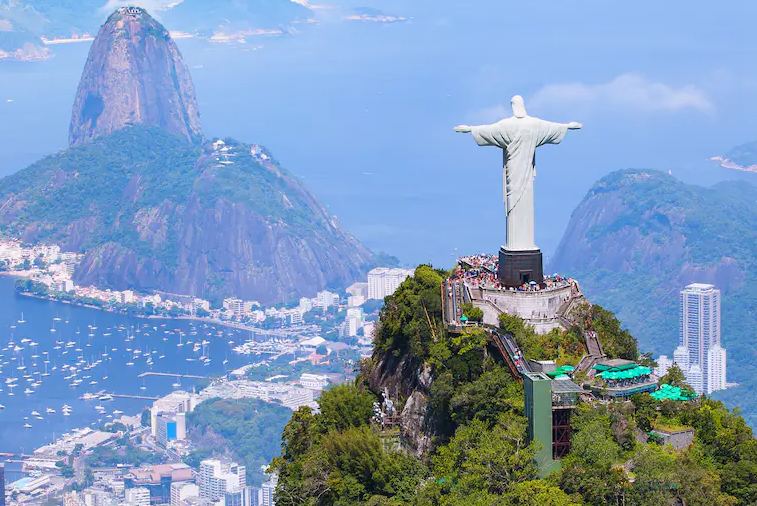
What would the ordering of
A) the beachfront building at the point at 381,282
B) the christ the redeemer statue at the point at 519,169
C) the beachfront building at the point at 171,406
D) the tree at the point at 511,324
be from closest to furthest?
the tree at the point at 511,324 → the christ the redeemer statue at the point at 519,169 → the beachfront building at the point at 171,406 → the beachfront building at the point at 381,282

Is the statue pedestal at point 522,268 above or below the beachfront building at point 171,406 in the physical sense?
above

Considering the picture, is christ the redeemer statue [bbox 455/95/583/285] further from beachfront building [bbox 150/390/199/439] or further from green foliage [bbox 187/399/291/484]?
beachfront building [bbox 150/390/199/439]

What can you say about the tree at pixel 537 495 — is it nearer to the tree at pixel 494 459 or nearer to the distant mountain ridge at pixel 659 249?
the tree at pixel 494 459

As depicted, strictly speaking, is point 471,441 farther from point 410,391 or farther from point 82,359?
point 82,359

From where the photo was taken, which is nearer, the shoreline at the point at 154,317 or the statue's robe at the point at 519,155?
the statue's robe at the point at 519,155

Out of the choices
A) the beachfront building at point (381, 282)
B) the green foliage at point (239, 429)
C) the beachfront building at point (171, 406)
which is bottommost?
the green foliage at point (239, 429)

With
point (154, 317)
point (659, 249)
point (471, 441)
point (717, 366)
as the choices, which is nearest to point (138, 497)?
point (717, 366)

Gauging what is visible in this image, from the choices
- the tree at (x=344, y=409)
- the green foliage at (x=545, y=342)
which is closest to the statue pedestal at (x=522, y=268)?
the green foliage at (x=545, y=342)

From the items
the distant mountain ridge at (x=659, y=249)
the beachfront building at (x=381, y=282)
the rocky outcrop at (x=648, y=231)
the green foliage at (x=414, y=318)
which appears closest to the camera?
the green foliage at (x=414, y=318)
